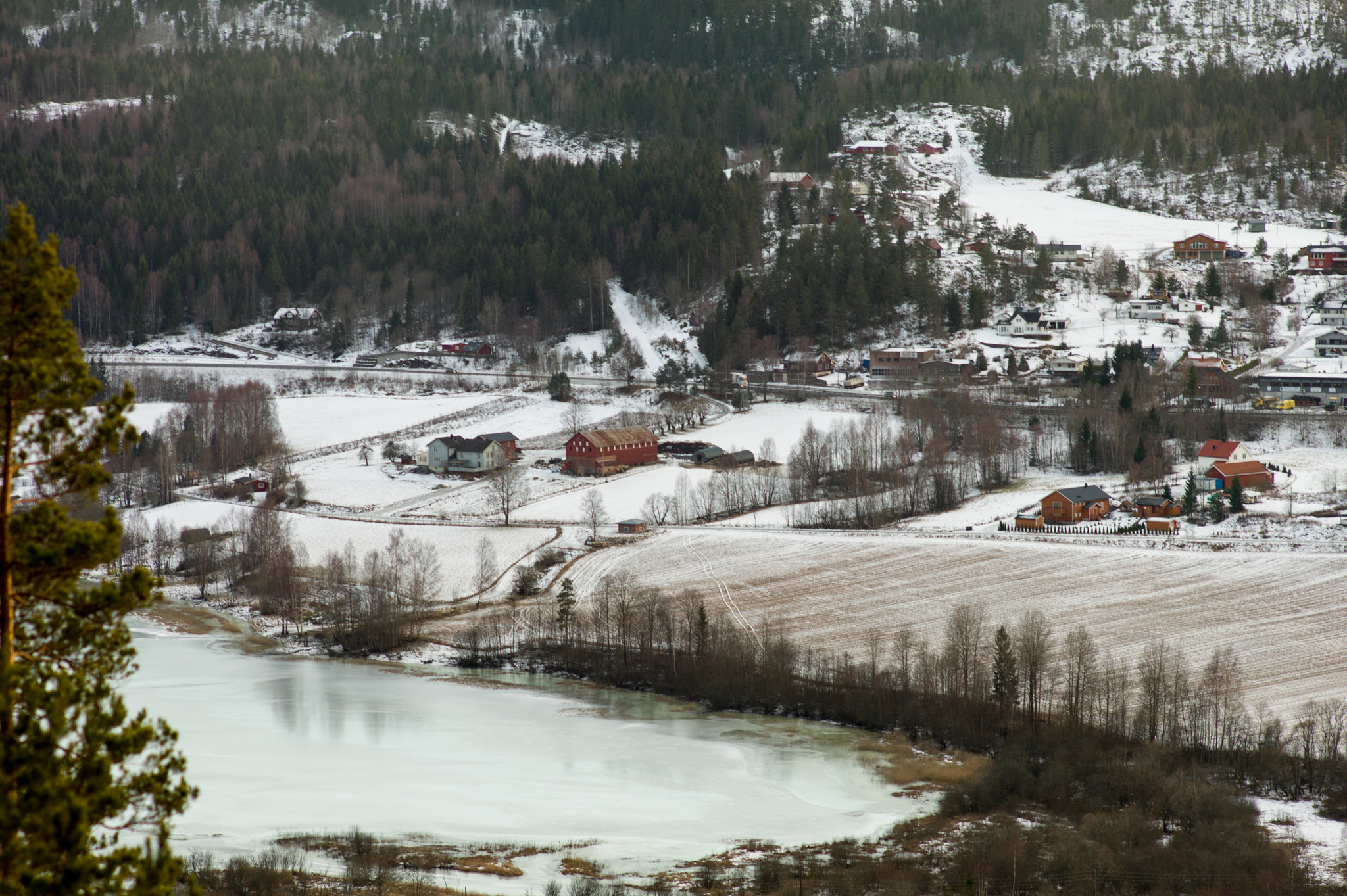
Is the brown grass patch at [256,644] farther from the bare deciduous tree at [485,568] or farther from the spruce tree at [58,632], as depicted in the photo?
the spruce tree at [58,632]

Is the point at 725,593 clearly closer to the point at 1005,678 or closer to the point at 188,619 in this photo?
the point at 1005,678

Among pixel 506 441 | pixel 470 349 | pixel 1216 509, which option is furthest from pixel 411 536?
pixel 470 349

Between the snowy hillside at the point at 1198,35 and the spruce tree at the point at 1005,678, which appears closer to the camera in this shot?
the spruce tree at the point at 1005,678

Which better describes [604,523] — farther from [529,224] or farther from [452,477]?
[529,224]

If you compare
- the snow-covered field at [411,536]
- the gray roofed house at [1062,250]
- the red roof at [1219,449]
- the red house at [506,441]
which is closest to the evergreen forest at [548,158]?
the gray roofed house at [1062,250]

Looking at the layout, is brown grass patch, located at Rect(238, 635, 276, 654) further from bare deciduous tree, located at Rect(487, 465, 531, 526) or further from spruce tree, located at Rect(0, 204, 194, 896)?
spruce tree, located at Rect(0, 204, 194, 896)

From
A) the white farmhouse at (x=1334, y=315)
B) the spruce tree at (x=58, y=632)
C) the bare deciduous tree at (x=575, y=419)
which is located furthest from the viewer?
the white farmhouse at (x=1334, y=315)

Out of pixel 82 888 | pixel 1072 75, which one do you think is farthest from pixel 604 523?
pixel 1072 75
